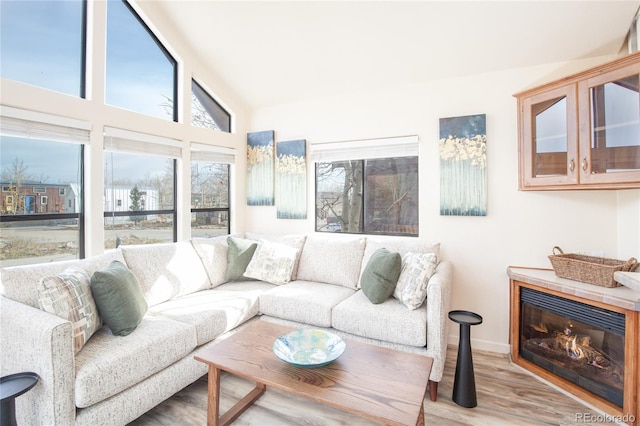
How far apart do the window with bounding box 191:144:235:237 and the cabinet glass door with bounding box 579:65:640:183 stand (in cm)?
329

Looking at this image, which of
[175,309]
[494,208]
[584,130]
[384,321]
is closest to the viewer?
[584,130]

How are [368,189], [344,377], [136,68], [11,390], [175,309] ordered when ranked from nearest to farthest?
1. [11,390]
2. [344,377]
3. [175,309]
4. [136,68]
5. [368,189]

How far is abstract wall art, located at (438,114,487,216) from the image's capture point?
2752 millimetres

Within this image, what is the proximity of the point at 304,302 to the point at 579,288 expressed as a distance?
1895 millimetres

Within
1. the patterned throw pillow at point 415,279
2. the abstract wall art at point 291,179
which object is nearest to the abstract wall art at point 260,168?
the abstract wall art at point 291,179

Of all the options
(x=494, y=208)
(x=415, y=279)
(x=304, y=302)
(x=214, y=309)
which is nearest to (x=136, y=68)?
(x=214, y=309)

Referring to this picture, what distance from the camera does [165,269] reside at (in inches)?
101

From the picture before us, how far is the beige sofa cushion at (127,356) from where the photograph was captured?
1.53m

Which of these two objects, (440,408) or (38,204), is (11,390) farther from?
(440,408)

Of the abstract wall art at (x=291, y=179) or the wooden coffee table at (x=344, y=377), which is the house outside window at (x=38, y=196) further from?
the abstract wall art at (x=291, y=179)

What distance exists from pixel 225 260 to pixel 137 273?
86 cm

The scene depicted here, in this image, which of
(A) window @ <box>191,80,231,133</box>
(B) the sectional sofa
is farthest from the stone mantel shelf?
(A) window @ <box>191,80,231,133</box>

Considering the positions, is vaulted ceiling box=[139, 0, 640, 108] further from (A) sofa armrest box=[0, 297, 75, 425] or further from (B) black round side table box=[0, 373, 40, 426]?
(B) black round side table box=[0, 373, 40, 426]

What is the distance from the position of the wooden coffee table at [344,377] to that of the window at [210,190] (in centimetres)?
192
